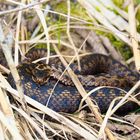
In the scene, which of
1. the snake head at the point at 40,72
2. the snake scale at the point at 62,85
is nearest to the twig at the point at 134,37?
→ the snake scale at the point at 62,85

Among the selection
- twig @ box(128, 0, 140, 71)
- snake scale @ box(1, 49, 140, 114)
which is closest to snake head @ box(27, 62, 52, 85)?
snake scale @ box(1, 49, 140, 114)

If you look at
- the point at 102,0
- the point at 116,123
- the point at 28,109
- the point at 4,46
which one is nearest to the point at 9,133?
the point at 28,109

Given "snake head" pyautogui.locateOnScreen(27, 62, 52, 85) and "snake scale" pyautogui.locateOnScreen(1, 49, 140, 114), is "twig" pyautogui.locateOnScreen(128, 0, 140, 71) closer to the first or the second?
"snake scale" pyautogui.locateOnScreen(1, 49, 140, 114)

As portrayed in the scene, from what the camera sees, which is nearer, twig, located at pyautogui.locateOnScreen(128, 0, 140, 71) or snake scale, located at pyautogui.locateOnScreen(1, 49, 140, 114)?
snake scale, located at pyautogui.locateOnScreen(1, 49, 140, 114)

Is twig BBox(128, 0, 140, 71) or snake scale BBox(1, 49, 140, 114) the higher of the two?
twig BBox(128, 0, 140, 71)

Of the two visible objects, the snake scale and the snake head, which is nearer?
the snake scale

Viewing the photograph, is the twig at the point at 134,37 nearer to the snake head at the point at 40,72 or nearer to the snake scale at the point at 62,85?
the snake scale at the point at 62,85

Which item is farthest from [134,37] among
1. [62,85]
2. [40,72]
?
[40,72]

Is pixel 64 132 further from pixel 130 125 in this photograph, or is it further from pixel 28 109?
pixel 130 125
